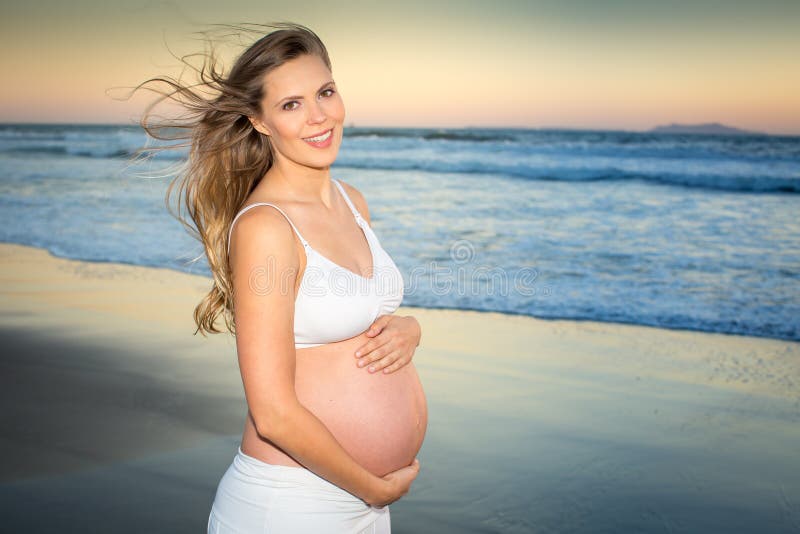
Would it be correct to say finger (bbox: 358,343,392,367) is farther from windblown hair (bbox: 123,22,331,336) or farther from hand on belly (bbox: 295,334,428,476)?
windblown hair (bbox: 123,22,331,336)

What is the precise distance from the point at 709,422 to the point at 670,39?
18625 millimetres

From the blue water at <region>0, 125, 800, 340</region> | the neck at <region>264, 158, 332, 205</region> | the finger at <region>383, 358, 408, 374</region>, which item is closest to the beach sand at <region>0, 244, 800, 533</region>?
the blue water at <region>0, 125, 800, 340</region>

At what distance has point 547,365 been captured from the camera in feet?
17.5

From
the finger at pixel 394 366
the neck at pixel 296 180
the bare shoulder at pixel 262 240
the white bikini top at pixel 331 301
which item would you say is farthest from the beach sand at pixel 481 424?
the bare shoulder at pixel 262 240

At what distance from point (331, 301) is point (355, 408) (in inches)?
14.5

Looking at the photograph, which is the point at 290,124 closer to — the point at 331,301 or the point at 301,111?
the point at 301,111

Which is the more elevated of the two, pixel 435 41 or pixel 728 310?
pixel 435 41

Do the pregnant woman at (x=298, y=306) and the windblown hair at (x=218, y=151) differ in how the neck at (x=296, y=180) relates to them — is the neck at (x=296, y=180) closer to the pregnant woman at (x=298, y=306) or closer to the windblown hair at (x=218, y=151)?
the pregnant woman at (x=298, y=306)

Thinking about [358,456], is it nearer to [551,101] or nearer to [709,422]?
[709,422]

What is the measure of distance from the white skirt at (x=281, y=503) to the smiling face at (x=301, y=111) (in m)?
0.88

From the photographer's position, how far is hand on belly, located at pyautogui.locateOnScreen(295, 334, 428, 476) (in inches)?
76.8

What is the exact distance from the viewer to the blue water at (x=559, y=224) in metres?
7.27

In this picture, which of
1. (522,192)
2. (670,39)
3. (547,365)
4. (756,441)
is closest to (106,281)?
(547,365)

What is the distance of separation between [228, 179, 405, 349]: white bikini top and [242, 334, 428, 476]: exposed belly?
0.07 metres
